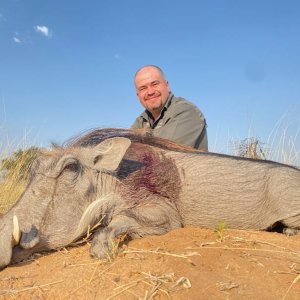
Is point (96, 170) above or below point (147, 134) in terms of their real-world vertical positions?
below

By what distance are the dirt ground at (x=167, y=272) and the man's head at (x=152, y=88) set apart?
2.68m

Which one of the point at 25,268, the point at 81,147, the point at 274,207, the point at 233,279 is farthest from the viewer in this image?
the point at 274,207

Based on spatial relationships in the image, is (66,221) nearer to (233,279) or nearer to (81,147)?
(81,147)

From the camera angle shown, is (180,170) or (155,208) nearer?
(155,208)

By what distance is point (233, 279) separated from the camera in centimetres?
239

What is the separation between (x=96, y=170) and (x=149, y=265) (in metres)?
1.21

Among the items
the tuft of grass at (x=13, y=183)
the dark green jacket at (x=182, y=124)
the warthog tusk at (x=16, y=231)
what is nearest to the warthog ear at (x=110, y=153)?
the warthog tusk at (x=16, y=231)

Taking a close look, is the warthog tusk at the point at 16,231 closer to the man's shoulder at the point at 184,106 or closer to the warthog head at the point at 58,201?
the warthog head at the point at 58,201

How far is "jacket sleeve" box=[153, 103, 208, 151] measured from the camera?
4707 mm

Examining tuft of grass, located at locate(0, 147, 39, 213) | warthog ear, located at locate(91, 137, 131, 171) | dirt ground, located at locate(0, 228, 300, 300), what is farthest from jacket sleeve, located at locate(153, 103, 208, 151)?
tuft of grass, located at locate(0, 147, 39, 213)

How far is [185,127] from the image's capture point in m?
4.77

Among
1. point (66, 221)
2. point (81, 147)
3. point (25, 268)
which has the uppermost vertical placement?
point (81, 147)

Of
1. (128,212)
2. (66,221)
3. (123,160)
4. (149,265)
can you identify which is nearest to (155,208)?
(128,212)

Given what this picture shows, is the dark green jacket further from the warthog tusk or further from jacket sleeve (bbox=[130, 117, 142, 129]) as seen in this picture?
the warthog tusk
